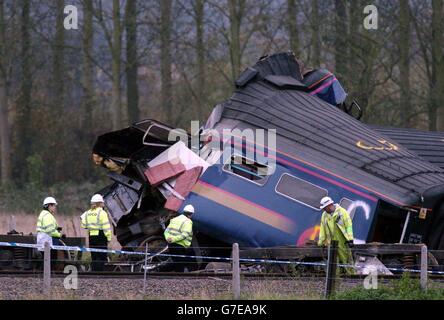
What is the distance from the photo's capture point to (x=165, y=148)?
60.5ft

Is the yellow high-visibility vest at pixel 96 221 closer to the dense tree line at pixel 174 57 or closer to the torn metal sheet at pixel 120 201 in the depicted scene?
the torn metal sheet at pixel 120 201

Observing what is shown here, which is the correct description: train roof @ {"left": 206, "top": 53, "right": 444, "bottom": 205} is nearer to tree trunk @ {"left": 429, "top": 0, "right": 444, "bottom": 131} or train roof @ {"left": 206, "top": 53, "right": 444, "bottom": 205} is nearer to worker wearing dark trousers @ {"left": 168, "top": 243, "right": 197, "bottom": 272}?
worker wearing dark trousers @ {"left": 168, "top": 243, "right": 197, "bottom": 272}

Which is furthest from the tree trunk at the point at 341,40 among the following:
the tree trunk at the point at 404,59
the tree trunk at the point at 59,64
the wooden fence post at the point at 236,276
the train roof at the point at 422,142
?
the wooden fence post at the point at 236,276

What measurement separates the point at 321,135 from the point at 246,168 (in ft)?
5.74

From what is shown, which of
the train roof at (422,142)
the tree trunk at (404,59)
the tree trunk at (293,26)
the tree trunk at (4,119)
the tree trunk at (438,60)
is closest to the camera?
the train roof at (422,142)

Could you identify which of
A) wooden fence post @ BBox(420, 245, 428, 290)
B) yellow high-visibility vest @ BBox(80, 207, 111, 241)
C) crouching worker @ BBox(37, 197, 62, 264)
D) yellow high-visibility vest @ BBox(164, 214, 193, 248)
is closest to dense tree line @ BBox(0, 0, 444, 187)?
yellow high-visibility vest @ BBox(164, 214, 193, 248)

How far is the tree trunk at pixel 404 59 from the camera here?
3409 centimetres

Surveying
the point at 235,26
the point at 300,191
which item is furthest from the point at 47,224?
the point at 235,26

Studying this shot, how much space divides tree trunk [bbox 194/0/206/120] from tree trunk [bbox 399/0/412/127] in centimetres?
720

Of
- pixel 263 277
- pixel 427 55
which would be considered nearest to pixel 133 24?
pixel 427 55

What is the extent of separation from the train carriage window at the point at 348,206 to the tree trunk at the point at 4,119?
73.7ft

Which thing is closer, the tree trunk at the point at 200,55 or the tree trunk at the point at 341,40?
the tree trunk at the point at 341,40

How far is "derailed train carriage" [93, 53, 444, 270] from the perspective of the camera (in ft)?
54.2

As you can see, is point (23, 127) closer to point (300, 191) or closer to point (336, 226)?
point (300, 191)
